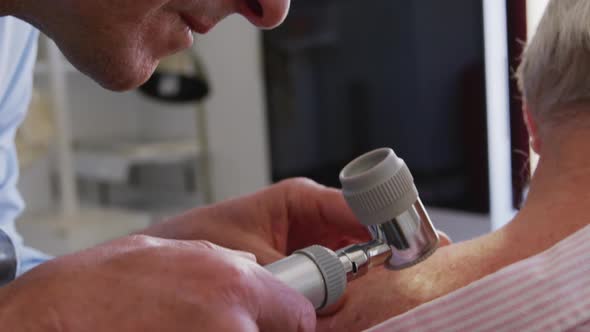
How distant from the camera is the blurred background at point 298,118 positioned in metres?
1.84

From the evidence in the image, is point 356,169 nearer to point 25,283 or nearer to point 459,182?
point 25,283

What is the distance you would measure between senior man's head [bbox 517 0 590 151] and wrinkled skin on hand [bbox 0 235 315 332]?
1.38 feet

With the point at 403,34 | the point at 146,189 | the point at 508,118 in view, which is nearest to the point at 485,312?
the point at 508,118

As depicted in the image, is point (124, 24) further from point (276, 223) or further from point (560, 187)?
point (560, 187)

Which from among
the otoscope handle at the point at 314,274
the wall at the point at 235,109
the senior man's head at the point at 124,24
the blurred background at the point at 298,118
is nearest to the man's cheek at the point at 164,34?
the senior man's head at the point at 124,24

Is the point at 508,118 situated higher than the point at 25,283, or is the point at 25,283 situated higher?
the point at 25,283

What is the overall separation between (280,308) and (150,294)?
95 mm

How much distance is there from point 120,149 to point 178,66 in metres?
0.38

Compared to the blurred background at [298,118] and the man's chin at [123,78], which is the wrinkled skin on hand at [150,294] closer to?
the man's chin at [123,78]

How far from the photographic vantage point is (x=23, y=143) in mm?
2150

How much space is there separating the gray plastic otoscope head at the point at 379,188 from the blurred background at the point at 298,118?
1060 mm

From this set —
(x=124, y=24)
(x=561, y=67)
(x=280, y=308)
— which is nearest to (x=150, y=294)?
(x=280, y=308)

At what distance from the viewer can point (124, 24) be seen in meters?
0.72

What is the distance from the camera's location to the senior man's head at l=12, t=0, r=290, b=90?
0.71m
